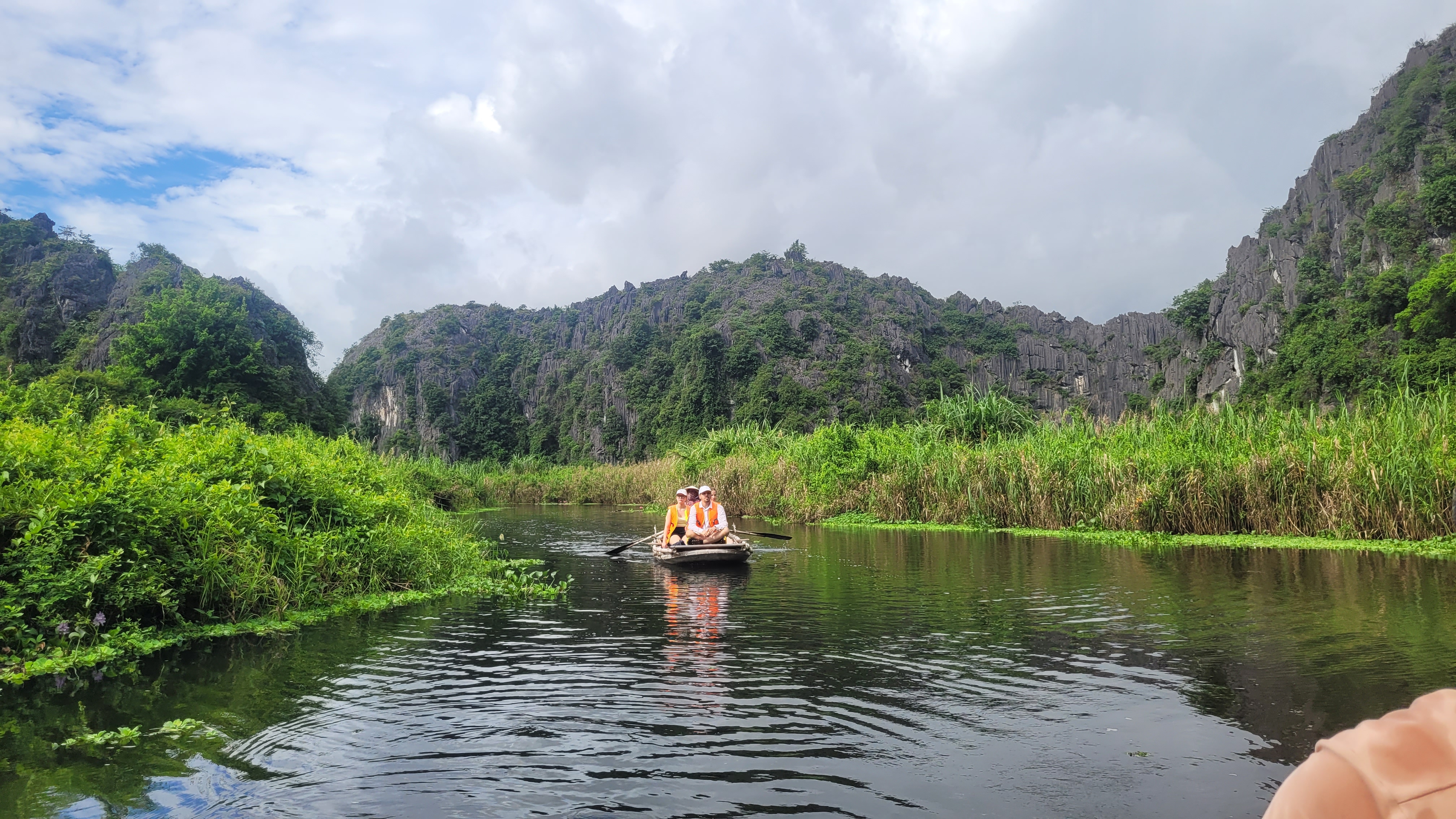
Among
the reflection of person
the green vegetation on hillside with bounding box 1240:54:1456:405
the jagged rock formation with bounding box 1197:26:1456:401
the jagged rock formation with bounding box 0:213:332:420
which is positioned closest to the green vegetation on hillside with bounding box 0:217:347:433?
the jagged rock formation with bounding box 0:213:332:420

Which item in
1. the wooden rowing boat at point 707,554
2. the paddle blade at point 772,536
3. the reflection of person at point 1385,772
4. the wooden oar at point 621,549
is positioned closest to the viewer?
the reflection of person at point 1385,772

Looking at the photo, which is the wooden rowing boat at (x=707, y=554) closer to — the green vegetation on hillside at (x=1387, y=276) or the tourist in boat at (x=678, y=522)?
the tourist in boat at (x=678, y=522)

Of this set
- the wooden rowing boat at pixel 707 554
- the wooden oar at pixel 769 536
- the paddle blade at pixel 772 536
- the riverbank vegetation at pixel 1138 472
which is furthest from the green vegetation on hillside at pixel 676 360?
the wooden rowing boat at pixel 707 554

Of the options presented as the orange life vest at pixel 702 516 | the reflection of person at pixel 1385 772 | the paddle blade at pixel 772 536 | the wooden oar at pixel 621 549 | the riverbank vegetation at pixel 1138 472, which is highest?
the riverbank vegetation at pixel 1138 472

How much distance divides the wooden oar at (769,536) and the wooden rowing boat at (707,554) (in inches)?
129

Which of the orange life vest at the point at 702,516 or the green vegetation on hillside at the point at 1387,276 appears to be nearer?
the orange life vest at the point at 702,516

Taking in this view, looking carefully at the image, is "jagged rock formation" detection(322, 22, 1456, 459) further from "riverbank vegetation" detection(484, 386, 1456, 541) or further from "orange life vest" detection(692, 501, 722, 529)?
"orange life vest" detection(692, 501, 722, 529)

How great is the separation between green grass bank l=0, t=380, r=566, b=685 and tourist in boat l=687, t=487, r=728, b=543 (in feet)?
10.3

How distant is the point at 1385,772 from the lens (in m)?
0.95

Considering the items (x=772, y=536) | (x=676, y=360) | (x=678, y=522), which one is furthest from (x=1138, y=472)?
(x=676, y=360)

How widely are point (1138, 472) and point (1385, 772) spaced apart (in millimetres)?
17528

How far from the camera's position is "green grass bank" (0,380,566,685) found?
7008 millimetres

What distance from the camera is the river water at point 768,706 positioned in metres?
4.46

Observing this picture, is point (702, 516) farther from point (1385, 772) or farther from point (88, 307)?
point (88, 307)
